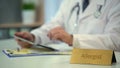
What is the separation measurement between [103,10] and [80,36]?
0.21 metres

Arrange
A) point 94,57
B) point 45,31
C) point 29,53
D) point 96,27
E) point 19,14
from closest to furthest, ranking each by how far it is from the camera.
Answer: point 94,57 → point 29,53 → point 96,27 → point 45,31 → point 19,14

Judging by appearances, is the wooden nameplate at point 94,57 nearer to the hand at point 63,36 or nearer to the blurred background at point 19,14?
the hand at point 63,36

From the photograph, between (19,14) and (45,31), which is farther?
(19,14)

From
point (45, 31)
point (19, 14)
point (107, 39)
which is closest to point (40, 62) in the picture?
point (107, 39)

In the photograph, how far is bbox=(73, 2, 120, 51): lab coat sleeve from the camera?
1.39 m

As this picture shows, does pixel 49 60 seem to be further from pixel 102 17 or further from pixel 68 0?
pixel 68 0

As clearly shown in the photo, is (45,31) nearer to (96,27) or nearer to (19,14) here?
(96,27)

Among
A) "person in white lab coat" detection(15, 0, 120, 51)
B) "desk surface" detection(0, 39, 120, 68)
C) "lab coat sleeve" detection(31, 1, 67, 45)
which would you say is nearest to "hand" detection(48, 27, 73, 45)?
"person in white lab coat" detection(15, 0, 120, 51)

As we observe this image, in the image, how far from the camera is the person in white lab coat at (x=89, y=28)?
4.58 ft

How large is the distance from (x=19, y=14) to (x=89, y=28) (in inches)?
69.9

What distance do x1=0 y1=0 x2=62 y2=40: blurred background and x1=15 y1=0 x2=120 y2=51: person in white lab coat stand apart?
4.35 feet

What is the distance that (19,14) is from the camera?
10.6 feet

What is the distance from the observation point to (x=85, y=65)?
1149 millimetres

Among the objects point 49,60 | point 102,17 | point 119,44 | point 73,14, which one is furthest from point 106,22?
point 49,60
